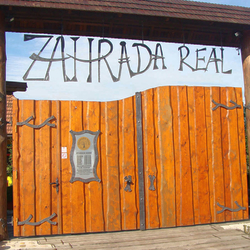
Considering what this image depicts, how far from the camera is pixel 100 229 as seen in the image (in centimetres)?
497

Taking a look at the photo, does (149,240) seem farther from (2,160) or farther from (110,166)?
(2,160)

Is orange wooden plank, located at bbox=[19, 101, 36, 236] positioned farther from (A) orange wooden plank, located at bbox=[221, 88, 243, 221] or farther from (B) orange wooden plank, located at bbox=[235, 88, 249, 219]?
(B) orange wooden plank, located at bbox=[235, 88, 249, 219]

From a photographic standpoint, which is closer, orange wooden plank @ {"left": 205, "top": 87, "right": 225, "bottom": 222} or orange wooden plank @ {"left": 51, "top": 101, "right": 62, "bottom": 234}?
orange wooden plank @ {"left": 51, "top": 101, "right": 62, "bottom": 234}

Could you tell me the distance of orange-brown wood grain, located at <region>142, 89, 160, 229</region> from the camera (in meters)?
5.14

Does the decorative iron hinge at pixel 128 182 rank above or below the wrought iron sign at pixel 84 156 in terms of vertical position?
below

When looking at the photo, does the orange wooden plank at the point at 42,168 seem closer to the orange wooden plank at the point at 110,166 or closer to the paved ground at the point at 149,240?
the paved ground at the point at 149,240

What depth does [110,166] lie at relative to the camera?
16.6ft

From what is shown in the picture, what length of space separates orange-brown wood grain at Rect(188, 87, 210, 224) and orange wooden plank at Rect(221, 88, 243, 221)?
0.40 meters

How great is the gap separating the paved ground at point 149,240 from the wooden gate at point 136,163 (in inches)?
5.8

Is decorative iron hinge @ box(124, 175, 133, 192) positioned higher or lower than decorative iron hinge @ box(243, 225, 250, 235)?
higher

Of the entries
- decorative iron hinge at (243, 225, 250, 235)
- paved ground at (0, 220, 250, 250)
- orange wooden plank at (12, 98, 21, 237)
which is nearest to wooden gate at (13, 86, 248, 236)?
orange wooden plank at (12, 98, 21, 237)

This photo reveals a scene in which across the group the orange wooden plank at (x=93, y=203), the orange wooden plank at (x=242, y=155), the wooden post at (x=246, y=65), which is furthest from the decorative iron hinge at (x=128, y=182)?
the wooden post at (x=246, y=65)

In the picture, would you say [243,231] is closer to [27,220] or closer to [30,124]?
[27,220]

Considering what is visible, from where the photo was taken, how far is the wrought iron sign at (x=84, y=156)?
4.95 m
